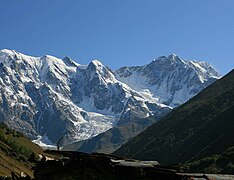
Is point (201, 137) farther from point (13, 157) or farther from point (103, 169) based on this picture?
point (103, 169)

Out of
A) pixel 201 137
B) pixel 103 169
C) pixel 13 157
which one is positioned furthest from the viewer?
pixel 13 157

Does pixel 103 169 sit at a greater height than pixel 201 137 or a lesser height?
lesser

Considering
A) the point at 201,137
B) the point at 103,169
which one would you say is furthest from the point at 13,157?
the point at 103,169

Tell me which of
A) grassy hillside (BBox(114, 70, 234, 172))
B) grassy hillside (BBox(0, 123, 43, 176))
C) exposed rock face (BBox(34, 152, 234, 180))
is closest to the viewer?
exposed rock face (BBox(34, 152, 234, 180))

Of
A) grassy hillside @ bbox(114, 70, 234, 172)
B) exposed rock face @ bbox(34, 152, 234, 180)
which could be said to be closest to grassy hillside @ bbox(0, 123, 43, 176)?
grassy hillside @ bbox(114, 70, 234, 172)

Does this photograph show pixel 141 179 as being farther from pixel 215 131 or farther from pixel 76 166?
pixel 215 131

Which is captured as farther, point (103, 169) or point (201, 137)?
point (201, 137)

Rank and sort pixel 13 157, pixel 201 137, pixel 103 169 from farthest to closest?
pixel 13 157 → pixel 201 137 → pixel 103 169

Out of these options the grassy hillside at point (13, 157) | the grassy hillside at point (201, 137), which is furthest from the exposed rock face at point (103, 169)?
the grassy hillside at point (201, 137)

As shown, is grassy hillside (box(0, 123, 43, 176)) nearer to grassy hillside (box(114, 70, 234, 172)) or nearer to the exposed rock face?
grassy hillside (box(114, 70, 234, 172))

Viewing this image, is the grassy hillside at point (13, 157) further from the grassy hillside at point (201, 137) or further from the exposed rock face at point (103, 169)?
the exposed rock face at point (103, 169)

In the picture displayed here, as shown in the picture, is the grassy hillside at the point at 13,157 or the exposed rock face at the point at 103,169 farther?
the grassy hillside at the point at 13,157

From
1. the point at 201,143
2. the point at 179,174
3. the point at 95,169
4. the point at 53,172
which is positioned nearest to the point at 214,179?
the point at 179,174

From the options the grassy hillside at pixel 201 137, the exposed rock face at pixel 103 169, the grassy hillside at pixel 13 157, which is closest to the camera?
the exposed rock face at pixel 103 169
